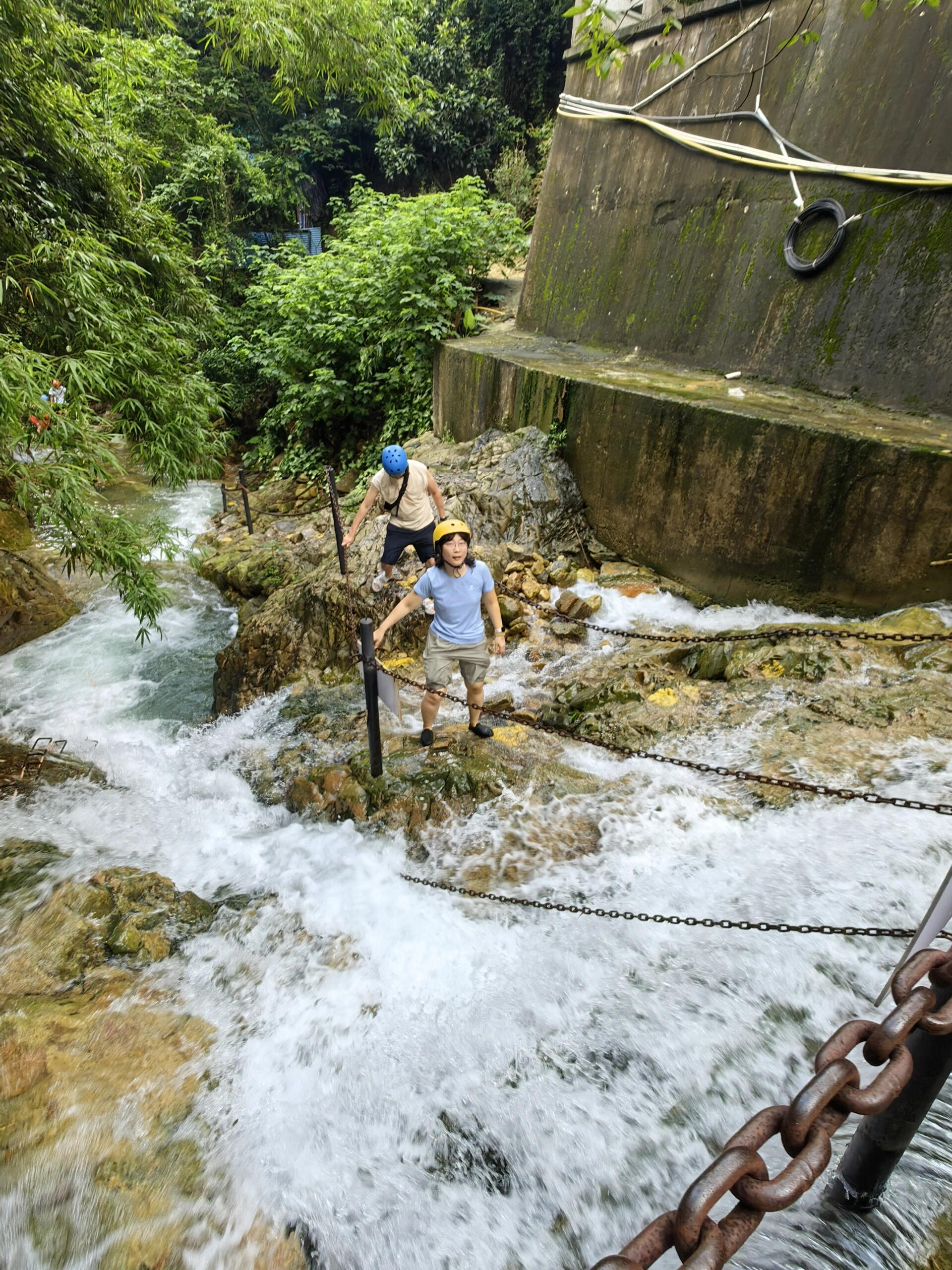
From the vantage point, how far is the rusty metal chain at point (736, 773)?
85.4 inches

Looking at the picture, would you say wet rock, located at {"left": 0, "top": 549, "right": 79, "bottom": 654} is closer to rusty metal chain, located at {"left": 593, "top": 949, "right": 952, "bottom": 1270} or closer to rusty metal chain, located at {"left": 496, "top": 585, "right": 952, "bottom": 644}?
rusty metal chain, located at {"left": 496, "top": 585, "right": 952, "bottom": 644}

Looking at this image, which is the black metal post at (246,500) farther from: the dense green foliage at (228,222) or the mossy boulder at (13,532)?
the mossy boulder at (13,532)

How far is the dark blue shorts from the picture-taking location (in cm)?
566

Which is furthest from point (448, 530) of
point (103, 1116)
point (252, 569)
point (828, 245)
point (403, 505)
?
point (252, 569)

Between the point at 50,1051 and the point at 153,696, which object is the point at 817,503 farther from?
the point at 153,696

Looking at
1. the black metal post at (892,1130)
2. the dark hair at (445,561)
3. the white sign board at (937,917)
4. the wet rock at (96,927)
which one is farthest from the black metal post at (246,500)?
the black metal post at (892,1130)

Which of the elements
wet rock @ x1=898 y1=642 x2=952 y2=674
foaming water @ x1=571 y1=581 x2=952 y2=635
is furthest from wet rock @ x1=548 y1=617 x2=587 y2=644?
wet rock @ x1=898 y1=642 x2=952 y2=674

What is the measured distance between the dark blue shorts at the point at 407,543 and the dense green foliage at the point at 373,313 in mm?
5125

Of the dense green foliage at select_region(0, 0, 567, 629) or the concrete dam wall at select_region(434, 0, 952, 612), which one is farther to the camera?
the concrete dam wall at select_region(434, 0, 952, 612)

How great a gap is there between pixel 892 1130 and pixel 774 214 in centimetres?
765

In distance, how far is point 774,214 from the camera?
20.6 ft

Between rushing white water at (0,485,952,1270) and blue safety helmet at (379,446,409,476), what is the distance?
2.71 metres

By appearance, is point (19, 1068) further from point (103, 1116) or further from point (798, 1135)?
point (798, 1135)

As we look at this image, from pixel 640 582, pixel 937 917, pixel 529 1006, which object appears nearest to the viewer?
pixel 937 917
